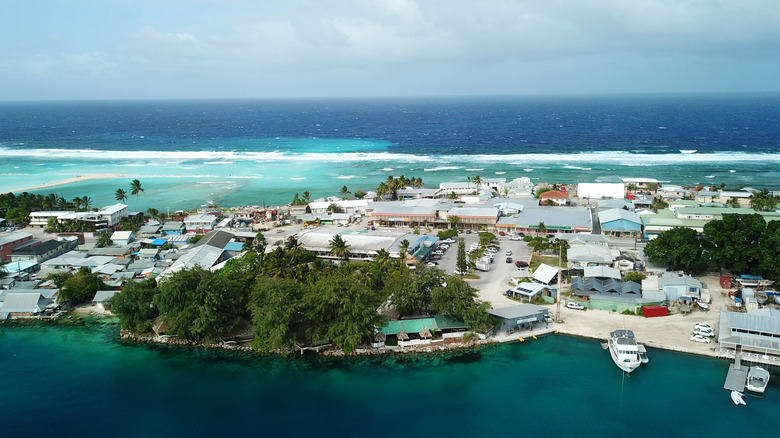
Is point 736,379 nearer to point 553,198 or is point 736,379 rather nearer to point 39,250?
point 553,198

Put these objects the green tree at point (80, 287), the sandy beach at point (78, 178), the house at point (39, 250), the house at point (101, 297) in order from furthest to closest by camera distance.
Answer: the sandy beach at point (78, 178), the house at point (39, 250), the green tree at point (80, 287), the house at point (101, 297)

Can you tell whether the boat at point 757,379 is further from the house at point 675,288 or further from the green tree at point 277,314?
the green tree at point 277,314

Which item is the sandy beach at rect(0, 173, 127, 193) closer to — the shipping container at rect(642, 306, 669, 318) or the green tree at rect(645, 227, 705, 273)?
the green tree at rect(645, 227, 705, 273)

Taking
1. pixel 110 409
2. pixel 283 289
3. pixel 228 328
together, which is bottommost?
pixel 110 409

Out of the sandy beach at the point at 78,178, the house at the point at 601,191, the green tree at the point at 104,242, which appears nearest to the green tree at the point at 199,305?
the green tree at the point at 104,242

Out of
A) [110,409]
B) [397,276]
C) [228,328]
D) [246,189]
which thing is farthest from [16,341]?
[246,189]

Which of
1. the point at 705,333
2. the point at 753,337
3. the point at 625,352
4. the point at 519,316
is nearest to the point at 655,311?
the point at 705,333

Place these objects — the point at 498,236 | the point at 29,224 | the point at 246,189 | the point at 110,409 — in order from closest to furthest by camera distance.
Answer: the point at 110,409
the point at 498,236
the point at 29,224
the point at 246,189

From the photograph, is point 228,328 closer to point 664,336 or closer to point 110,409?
point 110,409
